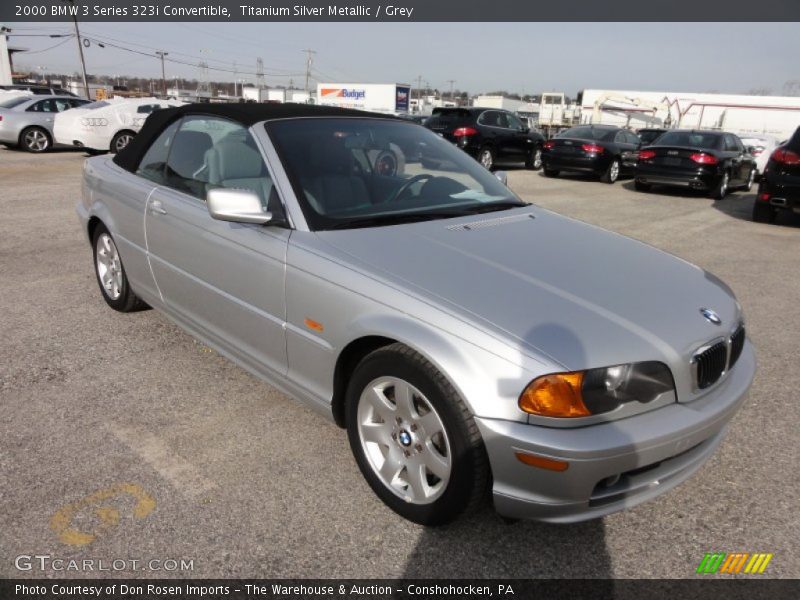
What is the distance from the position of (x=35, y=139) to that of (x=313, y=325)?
17.3 metres

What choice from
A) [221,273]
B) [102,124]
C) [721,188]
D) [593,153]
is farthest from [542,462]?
[102,124]

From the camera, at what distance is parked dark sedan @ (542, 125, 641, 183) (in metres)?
14.7

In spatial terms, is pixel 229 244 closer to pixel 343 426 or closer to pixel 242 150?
pixel 242 150

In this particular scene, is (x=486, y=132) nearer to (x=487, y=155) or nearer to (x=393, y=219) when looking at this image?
A: (x=487, y=155)

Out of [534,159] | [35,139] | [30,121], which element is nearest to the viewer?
[30,121]

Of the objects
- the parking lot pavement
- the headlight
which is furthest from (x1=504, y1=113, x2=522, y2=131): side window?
the headlight

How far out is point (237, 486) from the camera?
8.46 ft

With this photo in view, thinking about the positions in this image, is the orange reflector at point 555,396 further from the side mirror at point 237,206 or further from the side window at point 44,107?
the side window at point 44,107

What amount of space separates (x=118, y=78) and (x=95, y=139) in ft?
427

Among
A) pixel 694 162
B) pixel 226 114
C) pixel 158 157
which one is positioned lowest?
pixel 694 162

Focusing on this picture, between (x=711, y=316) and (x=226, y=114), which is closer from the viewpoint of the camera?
(x=711, y=316)

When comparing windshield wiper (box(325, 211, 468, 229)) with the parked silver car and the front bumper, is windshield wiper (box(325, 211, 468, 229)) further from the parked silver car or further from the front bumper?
the parked silver car

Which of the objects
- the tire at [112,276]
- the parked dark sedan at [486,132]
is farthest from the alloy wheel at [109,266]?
the parked dark sedan at [486,132]

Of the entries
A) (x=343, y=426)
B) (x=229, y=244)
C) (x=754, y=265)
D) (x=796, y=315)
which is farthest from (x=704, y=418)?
(x=754, y=265)
